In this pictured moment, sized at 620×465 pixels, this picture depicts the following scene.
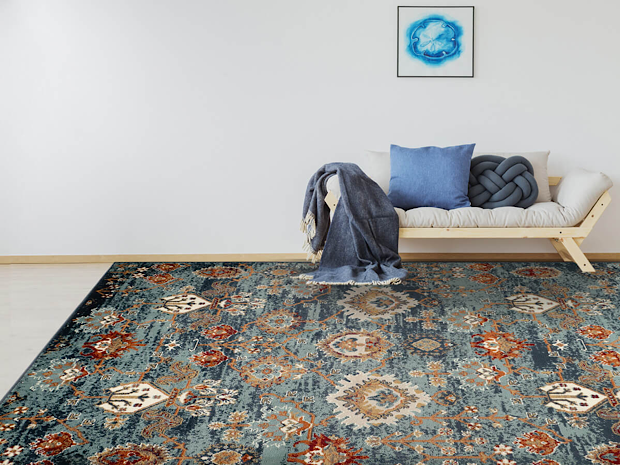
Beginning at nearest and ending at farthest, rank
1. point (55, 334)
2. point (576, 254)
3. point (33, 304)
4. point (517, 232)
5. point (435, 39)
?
1. point (55, 334)
2. point (33, 304)
3. point (517, 232)
4. point (576, 254)
5. point (435, 39)

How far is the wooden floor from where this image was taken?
3115 mm

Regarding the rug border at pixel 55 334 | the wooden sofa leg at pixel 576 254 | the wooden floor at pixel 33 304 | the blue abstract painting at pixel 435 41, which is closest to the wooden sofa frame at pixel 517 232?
the wooden sofa leg at pixel 576 254

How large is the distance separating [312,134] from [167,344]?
6.63ft

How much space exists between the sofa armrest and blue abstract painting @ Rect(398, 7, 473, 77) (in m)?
1.05

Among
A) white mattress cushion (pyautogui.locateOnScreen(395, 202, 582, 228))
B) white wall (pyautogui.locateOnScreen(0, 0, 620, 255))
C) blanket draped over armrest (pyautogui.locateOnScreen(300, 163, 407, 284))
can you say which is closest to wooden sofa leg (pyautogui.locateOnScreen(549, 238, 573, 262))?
white wall (pyautogui.locateOnScreen(0, 0, 620, 255))

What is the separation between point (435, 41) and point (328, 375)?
8.71ft

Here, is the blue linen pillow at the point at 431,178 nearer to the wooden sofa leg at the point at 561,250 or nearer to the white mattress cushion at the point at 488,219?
the white mattress cushion at the point at 488,219

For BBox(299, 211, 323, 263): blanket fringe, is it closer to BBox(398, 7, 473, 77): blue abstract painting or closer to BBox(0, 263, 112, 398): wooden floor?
BBox(398, 7, 473, 77): blue abstract painting

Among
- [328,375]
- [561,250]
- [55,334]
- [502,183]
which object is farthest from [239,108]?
[561,250]

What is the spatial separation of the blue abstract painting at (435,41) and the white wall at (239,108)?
0.23 ft

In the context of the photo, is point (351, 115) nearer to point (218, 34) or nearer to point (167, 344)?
point (218, 34)

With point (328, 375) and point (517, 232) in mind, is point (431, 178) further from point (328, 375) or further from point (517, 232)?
point (328, 375)

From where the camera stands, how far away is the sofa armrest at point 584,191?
4012 mm

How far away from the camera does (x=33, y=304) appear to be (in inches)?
152
